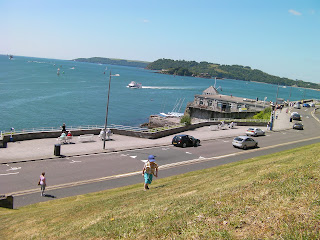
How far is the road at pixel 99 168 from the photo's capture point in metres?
16.2

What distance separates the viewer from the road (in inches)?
639

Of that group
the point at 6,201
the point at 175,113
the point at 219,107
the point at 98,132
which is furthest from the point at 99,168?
the point at 175,113

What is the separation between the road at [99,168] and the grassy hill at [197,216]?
3458 mm

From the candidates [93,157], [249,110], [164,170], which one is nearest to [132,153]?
[93,157]

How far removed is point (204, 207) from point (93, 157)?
1581 cm

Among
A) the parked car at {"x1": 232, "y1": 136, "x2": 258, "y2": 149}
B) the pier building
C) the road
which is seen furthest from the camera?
the pier building

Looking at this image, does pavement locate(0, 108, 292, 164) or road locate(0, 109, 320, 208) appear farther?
pavement locate(0, 108, 292, 164)

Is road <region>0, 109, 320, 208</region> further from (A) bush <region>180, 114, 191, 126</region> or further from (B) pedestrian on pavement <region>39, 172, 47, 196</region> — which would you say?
(A) bush <region>180, 114, 191, 126</region>

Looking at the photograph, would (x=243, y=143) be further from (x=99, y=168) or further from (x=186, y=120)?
(x=186, y=120)

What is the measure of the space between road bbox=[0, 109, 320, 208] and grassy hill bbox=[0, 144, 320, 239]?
136 inches

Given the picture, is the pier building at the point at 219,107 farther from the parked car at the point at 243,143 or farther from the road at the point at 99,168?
the road at the point at 99,168

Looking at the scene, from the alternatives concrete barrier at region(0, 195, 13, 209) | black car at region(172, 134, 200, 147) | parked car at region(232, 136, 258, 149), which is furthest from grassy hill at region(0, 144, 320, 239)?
parked car at region(232, 136, 258, 149)

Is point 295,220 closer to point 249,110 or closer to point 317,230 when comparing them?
point 317,230

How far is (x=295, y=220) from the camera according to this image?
7.23 m
